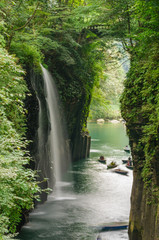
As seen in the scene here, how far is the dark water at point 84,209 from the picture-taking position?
37.5 feet

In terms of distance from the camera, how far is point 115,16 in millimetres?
14242

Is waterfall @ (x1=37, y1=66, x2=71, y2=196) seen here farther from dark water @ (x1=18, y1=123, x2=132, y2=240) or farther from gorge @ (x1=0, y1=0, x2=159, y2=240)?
dark water @ (x1=18, y1=123, x2=132, y2=240)

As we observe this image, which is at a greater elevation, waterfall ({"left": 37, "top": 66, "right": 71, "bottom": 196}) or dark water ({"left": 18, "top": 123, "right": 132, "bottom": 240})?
waterfall ({"left": 37, "top": 66, "right": 71, "bottom": 196})

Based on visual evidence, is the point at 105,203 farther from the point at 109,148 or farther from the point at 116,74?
the point at 116,74

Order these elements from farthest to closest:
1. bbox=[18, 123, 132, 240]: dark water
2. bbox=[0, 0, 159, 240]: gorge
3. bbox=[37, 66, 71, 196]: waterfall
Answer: bbox=[37, 66, 71, 196]: waterfall < bbox=[18, 123, 132, 240]: dark water < bbox=[0, 0, 159, 240]: gorge

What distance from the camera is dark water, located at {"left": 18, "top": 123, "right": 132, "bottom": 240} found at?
1144 centimetres

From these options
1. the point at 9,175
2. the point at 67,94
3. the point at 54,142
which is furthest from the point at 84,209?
the point at 67,94

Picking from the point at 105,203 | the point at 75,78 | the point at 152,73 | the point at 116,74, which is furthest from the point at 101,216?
the point at 116,74

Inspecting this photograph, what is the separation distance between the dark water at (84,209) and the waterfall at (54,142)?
43.8 inches

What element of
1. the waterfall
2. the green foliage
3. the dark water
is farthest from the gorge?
the dark water

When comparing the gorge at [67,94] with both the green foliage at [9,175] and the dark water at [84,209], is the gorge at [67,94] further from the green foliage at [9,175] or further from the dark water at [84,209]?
the dark water at [84,209]

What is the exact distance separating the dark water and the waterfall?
3.65 ft

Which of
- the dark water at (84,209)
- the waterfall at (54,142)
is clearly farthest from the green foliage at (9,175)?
the waterfall at (54,142)

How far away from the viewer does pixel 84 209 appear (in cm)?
1459
